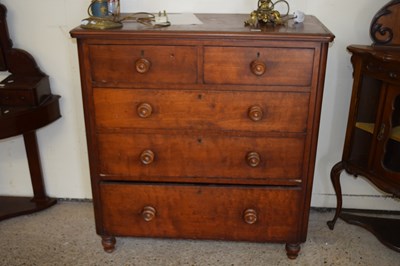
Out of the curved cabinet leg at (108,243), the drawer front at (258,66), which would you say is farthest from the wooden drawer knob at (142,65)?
the curved cabinet leg at (108,243)

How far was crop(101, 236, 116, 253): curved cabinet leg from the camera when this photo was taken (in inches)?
82.5

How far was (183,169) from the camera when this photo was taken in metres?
1.89

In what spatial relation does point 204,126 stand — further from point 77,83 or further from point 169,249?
point 77,83

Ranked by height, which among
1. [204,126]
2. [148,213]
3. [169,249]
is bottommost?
[169,249]

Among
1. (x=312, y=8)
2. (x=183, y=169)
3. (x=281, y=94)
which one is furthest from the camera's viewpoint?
(x=312, y=8)

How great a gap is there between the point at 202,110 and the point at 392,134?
0.88 metres

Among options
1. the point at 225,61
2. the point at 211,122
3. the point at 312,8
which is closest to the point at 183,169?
the point at 211,122

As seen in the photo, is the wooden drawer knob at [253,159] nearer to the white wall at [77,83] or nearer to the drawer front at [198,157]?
the drawer front at [198,157]

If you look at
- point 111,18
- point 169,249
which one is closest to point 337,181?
point 169,249

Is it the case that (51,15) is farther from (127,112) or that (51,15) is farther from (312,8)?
(312,8)

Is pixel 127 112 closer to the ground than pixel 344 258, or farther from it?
farther from it

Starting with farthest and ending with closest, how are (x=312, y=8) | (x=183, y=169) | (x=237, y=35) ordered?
(x=312, y=8) < (x=183, y=169) < (x=237, y=35)

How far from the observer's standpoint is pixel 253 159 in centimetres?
182

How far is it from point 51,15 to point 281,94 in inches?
49.9
